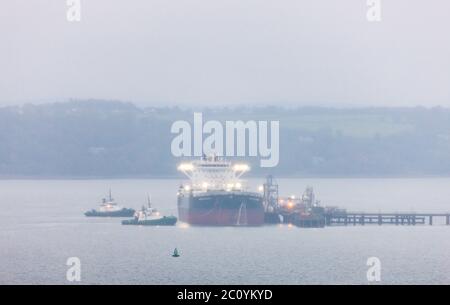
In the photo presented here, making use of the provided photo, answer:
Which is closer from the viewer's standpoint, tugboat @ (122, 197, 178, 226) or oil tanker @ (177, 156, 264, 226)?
oil tanker @ (177, 156, 264, 226)

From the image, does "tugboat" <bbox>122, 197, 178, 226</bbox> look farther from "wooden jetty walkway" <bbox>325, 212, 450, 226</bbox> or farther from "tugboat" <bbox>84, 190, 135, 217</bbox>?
"tugboat" <bbox>84, 190, 135, 217</bbox>

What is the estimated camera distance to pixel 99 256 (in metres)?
102

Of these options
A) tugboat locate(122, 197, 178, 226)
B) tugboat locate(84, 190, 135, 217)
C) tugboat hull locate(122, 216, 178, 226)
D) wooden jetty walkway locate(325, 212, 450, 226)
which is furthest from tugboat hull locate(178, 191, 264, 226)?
tugboat locate(84, 190, 135, 217)

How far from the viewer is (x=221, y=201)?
12356 centimetres

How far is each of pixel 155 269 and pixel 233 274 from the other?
20.1 ft

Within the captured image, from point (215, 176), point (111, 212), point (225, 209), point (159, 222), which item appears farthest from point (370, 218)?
point (111, 212)

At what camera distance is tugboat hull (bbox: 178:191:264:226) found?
124 meters

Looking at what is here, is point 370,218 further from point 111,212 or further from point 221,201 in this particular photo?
point 111,212

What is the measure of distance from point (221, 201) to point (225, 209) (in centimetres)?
95

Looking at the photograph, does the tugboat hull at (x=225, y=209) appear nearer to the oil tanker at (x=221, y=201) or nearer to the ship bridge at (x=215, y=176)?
the oil tanker at (x=221, y=201)
